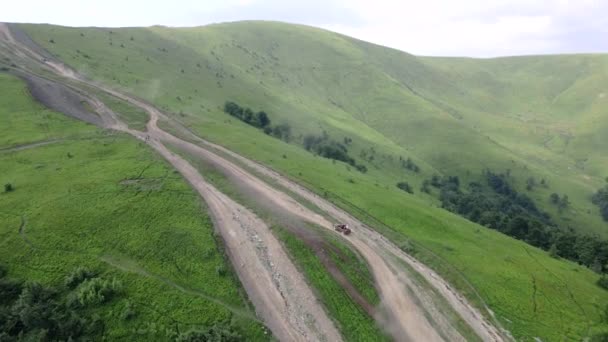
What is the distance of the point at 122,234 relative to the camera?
134 ft

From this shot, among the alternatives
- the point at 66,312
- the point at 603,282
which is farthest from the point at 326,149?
the point at 66,312

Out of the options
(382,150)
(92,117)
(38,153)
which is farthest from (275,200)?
(382,150)

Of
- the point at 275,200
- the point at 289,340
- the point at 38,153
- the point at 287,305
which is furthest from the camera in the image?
the point at 38,153

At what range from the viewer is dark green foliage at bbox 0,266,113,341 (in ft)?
91.7

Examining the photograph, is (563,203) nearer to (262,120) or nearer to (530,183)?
(530,183)

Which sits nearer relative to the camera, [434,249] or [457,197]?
[434,249]

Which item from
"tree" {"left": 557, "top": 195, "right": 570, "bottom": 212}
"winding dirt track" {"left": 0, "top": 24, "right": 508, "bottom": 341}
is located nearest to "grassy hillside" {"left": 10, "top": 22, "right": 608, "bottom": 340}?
"tree" {"left": 557, "top": 195, "right": 570, "bottom": 212}

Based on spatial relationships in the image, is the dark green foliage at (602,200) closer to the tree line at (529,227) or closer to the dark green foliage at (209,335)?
the tree line at (529,227)

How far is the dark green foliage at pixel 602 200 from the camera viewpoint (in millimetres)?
156475

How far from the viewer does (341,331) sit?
110 ft

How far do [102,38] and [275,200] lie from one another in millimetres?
123738

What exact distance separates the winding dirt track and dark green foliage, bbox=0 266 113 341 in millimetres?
14469

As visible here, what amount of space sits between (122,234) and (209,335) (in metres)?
18.5

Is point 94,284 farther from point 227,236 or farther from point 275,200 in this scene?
point 275,200
